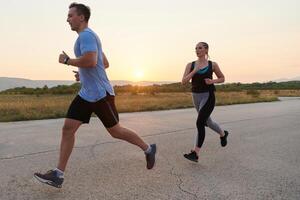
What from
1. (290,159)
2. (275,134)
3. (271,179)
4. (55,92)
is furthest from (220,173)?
(55,92)

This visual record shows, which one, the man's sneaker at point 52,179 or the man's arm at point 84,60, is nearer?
the man's arm at point 84,60

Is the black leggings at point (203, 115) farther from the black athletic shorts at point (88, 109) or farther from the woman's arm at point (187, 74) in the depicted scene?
the black athletic shorts at point (88, 109)

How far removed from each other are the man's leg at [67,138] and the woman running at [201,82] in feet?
6.81

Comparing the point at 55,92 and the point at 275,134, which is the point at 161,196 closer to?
the point at 275,134

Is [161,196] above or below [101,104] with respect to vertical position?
below

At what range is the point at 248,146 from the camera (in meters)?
7.68

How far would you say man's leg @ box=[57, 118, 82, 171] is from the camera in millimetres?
4539

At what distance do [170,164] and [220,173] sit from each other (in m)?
0.81

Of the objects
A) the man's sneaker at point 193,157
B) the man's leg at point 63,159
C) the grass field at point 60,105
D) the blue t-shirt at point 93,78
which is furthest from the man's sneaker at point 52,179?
the grass field at point 60,105

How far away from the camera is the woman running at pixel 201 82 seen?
6.05 metres

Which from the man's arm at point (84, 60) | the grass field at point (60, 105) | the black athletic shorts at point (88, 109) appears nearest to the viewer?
the man's arm at point (84, 60)

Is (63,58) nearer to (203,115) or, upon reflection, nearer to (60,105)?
(203,115)

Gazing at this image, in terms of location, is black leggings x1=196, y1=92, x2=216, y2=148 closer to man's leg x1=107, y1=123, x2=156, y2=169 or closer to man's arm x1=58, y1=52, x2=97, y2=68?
man's leg x1=107, y1=123, x2=156, y2=169

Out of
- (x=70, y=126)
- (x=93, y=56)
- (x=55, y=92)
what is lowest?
(x=55, y=92)
